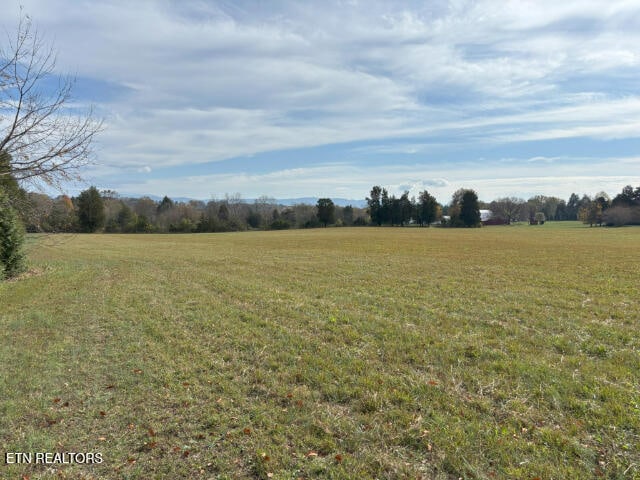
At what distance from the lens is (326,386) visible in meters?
5.30

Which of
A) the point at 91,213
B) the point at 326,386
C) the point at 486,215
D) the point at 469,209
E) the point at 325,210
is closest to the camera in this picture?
the point at 326,386

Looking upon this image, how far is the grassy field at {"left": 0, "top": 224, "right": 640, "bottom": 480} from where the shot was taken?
372cm

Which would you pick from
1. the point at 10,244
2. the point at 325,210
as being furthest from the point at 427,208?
the point at 10,244

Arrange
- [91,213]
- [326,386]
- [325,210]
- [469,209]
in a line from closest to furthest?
1. [326,386]
2. [91,213]
3. [469,209]
4. [325,210]

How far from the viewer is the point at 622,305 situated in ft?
34.0

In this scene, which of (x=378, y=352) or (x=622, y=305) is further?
(x=622, y=305)

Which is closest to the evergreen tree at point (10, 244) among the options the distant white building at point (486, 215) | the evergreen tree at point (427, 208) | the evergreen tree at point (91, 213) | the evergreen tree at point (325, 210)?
the evergreen tree at point (91, 213)

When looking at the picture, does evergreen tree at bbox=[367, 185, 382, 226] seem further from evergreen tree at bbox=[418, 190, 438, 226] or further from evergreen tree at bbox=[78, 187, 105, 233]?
A: evergreen tree at bbox=[78, 187, 105, 233]

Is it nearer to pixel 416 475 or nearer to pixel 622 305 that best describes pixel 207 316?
pixel 416 475

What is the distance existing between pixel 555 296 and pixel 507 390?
27.0 feet

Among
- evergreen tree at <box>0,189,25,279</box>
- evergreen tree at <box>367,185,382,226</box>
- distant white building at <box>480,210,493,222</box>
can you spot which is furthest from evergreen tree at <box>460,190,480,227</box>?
evergreen tree at <box>0,189,25,279</box>

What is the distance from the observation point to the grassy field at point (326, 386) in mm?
3719

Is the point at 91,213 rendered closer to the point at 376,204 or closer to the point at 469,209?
the point at 376,204

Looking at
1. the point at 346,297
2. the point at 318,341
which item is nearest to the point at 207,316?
the point at 318,341
